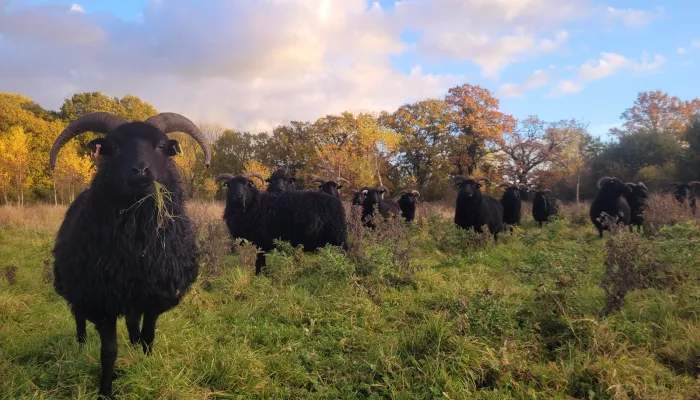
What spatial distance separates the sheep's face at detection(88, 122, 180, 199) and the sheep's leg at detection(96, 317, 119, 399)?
3.78 feet

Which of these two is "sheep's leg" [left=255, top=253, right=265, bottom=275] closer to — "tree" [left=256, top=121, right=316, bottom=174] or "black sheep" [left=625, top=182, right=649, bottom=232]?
"black sheep" [left=625, top=182, right=649, bottom=232]

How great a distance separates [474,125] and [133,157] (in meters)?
36.9

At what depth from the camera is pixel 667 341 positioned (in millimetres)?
4023

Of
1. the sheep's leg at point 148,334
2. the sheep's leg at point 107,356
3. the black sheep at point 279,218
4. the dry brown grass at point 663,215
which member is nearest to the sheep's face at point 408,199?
the dry brown grass at point 663,215

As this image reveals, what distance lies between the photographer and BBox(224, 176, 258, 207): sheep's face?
8.65 meters

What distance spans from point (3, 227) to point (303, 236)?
12.5 m

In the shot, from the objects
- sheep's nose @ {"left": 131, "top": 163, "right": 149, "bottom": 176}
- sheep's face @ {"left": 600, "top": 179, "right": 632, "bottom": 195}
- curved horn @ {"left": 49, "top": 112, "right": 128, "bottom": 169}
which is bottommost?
sheep's face @ {"left": 600, "top": 179, "right": 632, "bottom": 195}

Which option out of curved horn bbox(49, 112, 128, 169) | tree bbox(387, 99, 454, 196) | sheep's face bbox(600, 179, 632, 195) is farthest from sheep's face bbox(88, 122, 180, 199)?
tree bbox(387, 99, 454, 196)

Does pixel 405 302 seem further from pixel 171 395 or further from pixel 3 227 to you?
pixel 3 227

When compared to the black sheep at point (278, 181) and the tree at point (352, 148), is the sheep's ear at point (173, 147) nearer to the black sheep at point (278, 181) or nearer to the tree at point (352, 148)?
the black sheep at point (278, 181)

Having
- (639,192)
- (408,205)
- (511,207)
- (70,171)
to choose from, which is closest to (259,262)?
(408,205)

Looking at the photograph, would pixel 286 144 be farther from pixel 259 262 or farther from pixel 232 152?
pixel 259 262

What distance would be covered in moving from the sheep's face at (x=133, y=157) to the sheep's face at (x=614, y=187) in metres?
15.5

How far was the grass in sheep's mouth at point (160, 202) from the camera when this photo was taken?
3.48 m
